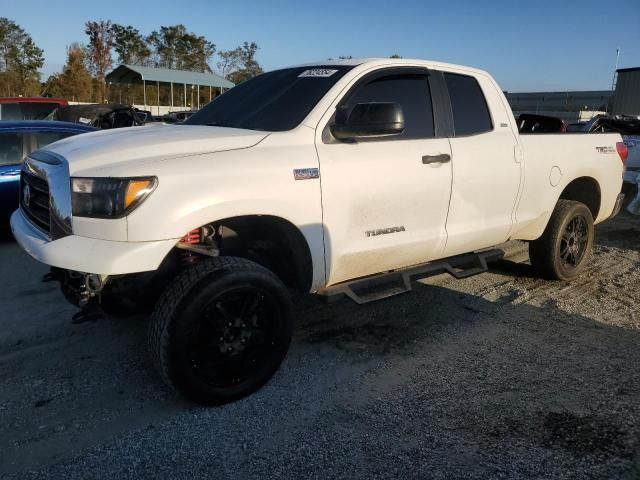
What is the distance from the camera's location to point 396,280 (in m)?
3.91

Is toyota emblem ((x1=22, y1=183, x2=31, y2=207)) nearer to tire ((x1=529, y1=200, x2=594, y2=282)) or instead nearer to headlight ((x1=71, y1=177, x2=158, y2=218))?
headlight ((x1=71, y1=177, x2=158, y2=218))

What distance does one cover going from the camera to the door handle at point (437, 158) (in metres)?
3.79

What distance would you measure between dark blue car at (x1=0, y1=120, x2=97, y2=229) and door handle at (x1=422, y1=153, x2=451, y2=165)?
5.01m

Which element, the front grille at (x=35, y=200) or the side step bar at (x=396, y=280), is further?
the side step bar at (x=396, y=280)

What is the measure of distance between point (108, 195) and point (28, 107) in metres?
11.4

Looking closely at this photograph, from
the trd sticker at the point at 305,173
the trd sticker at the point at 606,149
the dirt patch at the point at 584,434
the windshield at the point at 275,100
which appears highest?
the windshield at the point at 275,100

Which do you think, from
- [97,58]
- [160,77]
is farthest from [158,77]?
[97,58]

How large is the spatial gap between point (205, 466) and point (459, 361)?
6.19ft

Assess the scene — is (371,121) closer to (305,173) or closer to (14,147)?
(305,173)

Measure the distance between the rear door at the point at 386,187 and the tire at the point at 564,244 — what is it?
1.67 meters

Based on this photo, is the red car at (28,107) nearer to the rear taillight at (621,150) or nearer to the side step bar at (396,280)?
the side step bar at (396,280)

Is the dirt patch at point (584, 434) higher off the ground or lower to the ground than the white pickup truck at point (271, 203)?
lower

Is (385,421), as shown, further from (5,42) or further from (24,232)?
(5,42)

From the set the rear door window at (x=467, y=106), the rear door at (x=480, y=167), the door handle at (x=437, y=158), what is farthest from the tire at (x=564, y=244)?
the door handle at (x=437, y=158)
